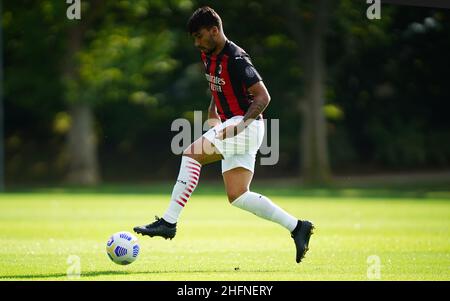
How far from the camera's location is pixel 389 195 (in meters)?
25.7

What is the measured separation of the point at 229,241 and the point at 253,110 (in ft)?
13.1

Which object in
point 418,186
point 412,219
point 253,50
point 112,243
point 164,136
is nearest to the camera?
point 112,243

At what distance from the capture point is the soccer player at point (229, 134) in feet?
30.4

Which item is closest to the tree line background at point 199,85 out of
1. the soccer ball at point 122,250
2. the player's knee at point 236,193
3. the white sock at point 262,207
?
the white sock at point 262,207

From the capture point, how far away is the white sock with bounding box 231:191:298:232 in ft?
31.1

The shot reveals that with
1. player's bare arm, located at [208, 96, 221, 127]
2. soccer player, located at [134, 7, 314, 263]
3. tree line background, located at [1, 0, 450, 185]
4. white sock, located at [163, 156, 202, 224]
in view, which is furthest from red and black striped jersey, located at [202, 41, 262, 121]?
tree line background, located at [1, 0, 450, 185]

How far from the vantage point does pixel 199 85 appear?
36.9 m

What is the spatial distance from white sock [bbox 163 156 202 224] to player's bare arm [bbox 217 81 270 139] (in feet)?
1.38

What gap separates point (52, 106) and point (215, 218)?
1944cm

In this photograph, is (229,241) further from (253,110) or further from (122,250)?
(253,110)

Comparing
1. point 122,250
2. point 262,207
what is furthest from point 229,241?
point 122,250

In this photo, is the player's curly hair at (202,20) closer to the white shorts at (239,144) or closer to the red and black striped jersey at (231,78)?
the red and black striped jersey at (231,78)

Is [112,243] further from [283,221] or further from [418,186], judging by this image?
[418,186]
